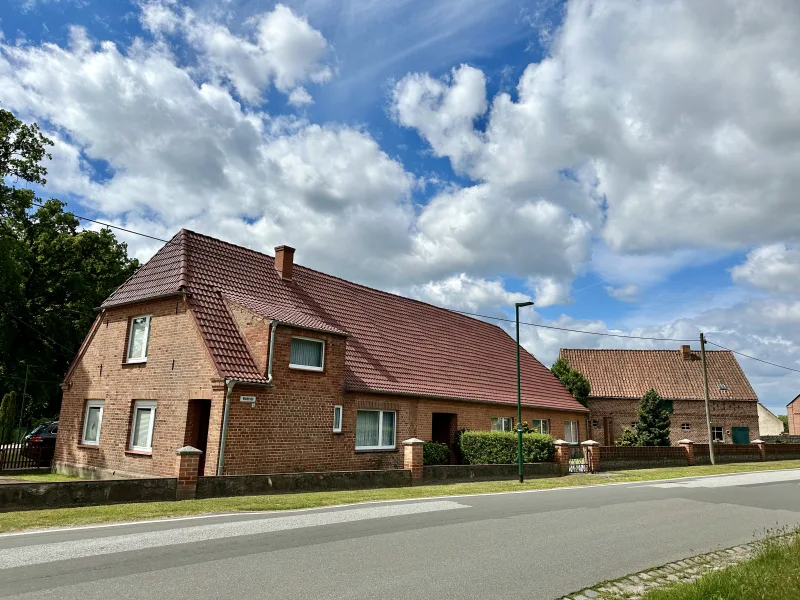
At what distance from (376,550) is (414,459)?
31.9 feet

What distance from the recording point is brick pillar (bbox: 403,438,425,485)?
17.2 meters

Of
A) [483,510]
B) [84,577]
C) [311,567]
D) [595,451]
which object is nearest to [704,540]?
[483,510]

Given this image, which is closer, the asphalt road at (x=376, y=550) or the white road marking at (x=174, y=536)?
the asphalt road at (x=376, y=550)

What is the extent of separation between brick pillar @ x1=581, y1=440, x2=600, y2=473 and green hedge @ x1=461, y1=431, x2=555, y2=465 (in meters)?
2.80

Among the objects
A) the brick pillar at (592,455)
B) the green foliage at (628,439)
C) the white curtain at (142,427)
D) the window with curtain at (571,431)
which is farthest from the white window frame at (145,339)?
the green foliage at (628,439)

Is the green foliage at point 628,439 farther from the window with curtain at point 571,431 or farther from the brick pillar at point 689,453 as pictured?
the window with curtain at point 571,431

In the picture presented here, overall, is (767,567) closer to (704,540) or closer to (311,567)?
(704,540)

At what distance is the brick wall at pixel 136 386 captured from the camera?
16.2 m

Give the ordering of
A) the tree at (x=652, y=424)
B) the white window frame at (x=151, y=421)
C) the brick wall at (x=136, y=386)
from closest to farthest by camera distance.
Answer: the brick wall at (x=136, y=386), the white window frame at (x=151, y=421), the tree at (x=652, y=424)

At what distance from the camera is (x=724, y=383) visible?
46000mm

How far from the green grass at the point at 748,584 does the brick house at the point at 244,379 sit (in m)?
11.7

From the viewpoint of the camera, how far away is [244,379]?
1545 centimetres

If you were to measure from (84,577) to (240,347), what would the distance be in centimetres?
1084

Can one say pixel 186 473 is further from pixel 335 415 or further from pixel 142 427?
pixel 335 415
